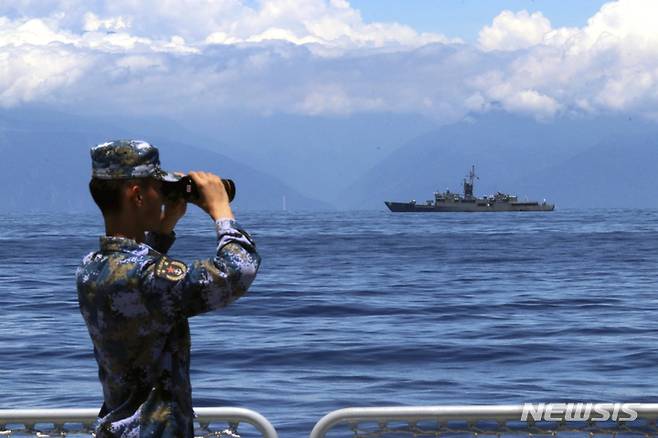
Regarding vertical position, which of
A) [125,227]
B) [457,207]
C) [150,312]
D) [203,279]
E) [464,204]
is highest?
[125,227]

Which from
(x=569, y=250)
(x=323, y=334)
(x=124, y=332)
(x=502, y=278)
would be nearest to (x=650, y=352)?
(x=323, y=334)

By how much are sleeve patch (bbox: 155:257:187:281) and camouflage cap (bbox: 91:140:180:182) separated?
0.83ft

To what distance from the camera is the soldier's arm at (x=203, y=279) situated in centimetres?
323

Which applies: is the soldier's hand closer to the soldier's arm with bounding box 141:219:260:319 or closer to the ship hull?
the soldier's arm with bounding box 141:219:260:319

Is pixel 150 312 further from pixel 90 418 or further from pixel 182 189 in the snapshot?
pixel 90 418

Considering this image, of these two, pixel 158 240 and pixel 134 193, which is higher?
pixel 134 193

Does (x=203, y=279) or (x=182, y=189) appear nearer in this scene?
(x=203, y=279)

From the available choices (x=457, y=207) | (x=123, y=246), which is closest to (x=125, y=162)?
(x=123, y=246)

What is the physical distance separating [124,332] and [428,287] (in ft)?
129

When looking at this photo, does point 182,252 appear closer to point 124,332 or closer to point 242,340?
point 242,340

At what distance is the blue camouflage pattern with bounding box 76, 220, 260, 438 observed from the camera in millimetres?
3242

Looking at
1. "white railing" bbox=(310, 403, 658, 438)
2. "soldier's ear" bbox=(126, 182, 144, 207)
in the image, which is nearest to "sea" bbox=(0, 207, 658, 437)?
"white railing" bbox=(310, 403, 658, 438)

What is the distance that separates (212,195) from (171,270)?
0.28 metres

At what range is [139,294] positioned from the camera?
330 centimetres
